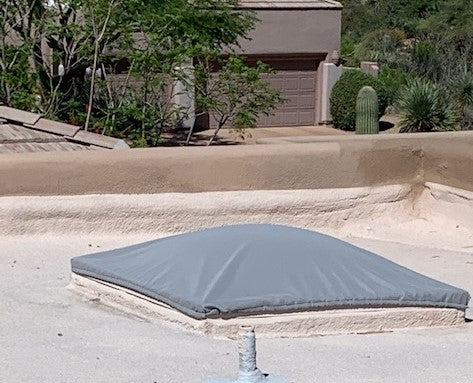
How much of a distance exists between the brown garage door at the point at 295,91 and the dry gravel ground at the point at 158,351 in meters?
22.1

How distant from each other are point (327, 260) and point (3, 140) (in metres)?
5.29

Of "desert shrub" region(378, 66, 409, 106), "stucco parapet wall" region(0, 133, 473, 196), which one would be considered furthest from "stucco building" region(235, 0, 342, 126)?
"stucco parapet wall" region(0, 133, 473, 196)

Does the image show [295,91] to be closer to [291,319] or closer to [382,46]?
[382,46]

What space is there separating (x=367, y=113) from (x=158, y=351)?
65.2 ft

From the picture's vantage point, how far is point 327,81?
30062 mm

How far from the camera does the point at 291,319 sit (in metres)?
6.91

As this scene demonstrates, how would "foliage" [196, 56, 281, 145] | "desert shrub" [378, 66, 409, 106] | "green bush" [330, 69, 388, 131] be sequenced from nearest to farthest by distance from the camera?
"foliage" [196, 56, 281, 145] < "green bush" [330, 69, 388, 131] < "desert shrub" [378, 66, 409, 106]

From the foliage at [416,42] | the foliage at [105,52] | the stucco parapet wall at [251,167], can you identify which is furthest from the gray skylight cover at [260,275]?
the foliage at [416,42]

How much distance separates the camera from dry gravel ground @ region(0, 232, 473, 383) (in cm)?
594

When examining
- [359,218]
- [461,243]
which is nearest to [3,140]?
[359,218]

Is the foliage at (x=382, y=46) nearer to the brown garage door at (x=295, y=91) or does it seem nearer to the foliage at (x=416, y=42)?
the foliage at (x=416, y=42)

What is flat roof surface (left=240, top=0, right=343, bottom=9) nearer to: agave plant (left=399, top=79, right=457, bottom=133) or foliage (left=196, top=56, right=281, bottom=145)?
agave plant (left=399, top=79, right=457, bottom=133)

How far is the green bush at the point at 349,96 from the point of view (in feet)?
94.7

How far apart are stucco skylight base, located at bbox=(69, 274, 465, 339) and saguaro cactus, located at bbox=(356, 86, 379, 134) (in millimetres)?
18035
